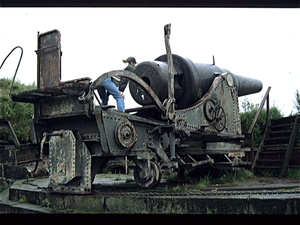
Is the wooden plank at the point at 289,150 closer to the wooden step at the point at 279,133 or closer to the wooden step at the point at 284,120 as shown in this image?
the wooden step at the point at 279,133

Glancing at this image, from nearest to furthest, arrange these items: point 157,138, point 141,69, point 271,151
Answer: point 157,138 → point 141,69 → point 271,151

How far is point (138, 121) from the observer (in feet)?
22.4

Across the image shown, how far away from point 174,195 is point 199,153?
104 inches

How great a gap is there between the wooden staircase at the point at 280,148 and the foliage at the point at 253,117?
2.84 feet

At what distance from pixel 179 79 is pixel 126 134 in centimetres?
224

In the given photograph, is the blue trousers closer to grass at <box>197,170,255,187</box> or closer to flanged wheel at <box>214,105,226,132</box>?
grass at <box>197,170,255,187</box>

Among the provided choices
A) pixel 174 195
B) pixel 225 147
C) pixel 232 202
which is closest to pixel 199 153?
pixel 225 147

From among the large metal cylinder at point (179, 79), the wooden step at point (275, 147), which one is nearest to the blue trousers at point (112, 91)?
the large metal cylinder at point (179, 79)

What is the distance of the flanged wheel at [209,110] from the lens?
806 cm

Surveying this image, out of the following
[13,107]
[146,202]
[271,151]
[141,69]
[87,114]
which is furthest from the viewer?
[13,107]

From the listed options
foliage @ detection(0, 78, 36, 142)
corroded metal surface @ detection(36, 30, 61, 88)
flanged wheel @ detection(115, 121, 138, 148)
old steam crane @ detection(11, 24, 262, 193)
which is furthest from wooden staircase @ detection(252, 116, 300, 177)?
foliage @ detection(0, 78, 36, 142)

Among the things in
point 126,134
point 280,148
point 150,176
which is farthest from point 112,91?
point 280,148

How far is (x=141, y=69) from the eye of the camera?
789cm

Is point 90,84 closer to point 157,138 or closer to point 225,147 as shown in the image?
point 157,138
